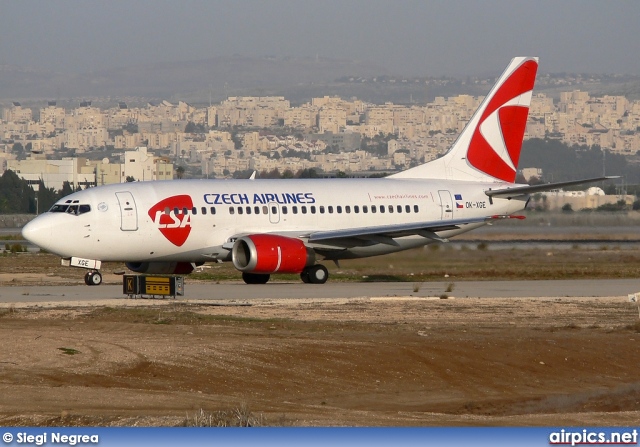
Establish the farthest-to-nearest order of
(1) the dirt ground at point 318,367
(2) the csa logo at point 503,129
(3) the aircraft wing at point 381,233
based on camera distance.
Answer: (2) the csa logo at point 503,129 → (3) the aircraft wing at point 381,233 → (1) the dirt ground at point 318,367

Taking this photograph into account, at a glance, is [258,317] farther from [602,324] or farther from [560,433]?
[560,433]

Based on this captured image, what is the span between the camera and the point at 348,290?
3628 cm

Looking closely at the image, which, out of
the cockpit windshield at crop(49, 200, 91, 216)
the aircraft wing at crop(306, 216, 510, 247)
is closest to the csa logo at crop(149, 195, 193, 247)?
the cockpit windshield at crop(49, 200, 91, 216)

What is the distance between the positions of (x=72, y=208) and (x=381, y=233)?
9.85m

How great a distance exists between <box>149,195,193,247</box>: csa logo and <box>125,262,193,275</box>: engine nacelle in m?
2.09

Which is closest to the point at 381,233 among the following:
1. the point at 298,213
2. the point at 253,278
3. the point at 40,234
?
the point at 298,213

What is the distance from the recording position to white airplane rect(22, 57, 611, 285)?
36.6 metres

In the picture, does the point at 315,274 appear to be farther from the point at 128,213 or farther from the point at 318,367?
the point at 318,367

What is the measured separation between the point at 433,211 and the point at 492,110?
16.8 feet

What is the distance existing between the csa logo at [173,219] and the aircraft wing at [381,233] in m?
4.06

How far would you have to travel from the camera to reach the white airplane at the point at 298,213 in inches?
1441

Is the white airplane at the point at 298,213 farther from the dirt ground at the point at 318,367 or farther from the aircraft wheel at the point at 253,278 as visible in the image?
the dirt ground at the point at 318,367

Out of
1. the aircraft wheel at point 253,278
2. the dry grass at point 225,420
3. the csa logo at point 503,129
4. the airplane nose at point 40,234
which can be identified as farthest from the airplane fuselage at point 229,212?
the dry grass at point 225,420

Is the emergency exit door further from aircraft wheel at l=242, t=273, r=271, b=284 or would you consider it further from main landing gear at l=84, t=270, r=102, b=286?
aircraft wheel at l=242, t=273, r=271, b=284
